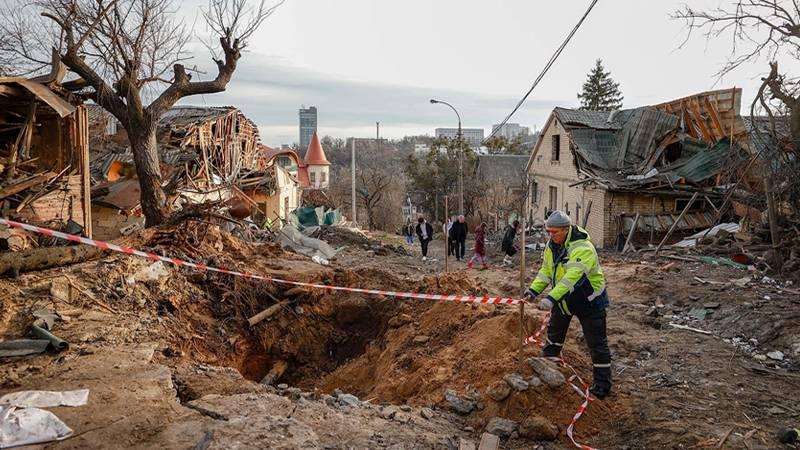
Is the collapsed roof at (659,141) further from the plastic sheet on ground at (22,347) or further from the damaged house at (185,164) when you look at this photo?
the plastic sheet on ground at (22,347)

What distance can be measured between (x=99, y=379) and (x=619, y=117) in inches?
890

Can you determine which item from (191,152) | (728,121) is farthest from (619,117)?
(191,152)

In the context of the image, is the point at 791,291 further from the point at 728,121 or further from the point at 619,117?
the point at 619,117

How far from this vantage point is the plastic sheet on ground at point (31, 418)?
386 cm

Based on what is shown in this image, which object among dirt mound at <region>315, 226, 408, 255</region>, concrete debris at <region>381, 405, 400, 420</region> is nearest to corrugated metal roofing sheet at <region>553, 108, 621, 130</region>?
dirt mound at <region>315, 226, 408, 255</region>

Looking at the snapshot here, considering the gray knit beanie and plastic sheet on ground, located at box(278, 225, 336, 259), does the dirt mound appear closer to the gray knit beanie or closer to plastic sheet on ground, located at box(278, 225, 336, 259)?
plastic sheet on ground, located at box(278, 225, 336, 259)

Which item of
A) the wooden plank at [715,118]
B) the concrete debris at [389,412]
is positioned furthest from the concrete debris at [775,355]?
the wooden plank at [715,118]

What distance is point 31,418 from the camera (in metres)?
4.02

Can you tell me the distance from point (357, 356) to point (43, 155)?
7.53 meters

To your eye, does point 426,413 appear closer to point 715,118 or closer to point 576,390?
point 576,390

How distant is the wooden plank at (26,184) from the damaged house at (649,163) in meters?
16.5

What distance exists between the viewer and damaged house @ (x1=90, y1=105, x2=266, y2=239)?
1557 centimetres

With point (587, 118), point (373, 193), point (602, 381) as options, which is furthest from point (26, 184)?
point (373, 193)

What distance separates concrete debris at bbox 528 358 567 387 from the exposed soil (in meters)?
0.09
